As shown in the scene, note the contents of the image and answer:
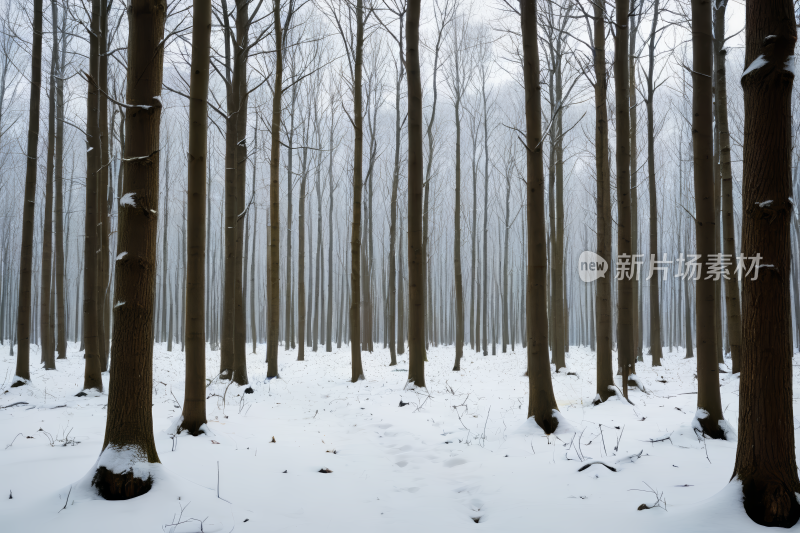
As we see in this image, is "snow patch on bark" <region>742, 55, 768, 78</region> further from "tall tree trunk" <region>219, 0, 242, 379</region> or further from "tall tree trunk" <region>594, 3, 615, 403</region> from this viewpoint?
"tall tree trunk" <region>219, 0, 242, 379</region>

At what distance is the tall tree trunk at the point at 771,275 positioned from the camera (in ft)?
6.98

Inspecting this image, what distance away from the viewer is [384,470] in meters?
3.45

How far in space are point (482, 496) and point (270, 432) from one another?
2394mm

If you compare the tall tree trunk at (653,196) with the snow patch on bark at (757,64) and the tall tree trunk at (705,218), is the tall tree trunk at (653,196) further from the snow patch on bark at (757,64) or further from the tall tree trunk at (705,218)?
the snow patch on bark at (757,64)

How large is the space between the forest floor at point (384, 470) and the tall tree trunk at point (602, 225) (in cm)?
34

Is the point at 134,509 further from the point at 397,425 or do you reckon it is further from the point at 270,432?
the point at 397,425

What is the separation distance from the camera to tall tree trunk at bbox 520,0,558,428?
4.37 metres

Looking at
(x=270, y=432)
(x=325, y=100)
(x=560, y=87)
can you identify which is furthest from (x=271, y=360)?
(x=325, y=100)

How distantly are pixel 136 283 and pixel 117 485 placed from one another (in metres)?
1.09

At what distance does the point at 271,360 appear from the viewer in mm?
8453

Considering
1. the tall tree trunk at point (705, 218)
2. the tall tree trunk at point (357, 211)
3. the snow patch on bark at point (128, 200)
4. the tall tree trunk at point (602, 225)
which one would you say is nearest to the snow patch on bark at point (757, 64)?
the tall tree trunk at point (705, 218)

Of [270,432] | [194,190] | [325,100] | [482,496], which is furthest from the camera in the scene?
[325,100]

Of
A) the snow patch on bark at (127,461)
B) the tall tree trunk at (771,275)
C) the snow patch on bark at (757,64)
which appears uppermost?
the snow patch on bark at (757,64)

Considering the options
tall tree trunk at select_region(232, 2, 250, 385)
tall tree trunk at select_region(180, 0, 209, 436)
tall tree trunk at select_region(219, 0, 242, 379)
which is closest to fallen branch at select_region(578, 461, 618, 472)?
tall tree trunk at select_region(180, 0, 209, 436)
